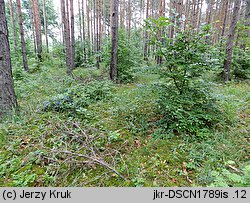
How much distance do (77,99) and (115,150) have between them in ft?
7.75

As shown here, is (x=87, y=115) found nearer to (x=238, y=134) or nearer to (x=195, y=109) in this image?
(x=195, y=109)

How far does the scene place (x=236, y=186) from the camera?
1.85 metres

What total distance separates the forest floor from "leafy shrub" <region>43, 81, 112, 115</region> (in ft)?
0.61

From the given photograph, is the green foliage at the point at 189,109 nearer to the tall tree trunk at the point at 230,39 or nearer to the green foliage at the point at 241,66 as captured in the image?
the tall tree trunk at the point at 230,39

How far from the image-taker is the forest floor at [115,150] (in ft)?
6.86

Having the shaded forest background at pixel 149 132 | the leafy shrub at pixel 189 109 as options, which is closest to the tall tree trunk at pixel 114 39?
the shaded forest background at pixel 149 132

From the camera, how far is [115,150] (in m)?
2.59

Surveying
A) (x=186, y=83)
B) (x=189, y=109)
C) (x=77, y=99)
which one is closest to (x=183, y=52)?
(x=186, y=83)

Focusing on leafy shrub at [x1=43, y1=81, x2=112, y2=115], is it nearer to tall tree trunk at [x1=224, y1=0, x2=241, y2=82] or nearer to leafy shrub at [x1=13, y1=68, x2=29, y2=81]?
leafy shrub at [x1=13, y1=68, x2=29, y2=81]

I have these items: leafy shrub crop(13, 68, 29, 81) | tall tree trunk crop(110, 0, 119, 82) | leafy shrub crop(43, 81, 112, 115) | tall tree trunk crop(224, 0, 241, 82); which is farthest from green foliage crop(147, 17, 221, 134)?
leafy shrub crop(13, 68, 29, 81)

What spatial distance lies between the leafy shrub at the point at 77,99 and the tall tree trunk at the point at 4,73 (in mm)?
759

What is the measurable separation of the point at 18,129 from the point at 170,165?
9.42 feet

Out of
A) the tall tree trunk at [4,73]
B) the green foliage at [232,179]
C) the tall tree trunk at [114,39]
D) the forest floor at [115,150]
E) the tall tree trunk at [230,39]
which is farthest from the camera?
the tall tree trunk at [114,39]

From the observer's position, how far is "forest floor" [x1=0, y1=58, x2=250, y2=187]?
2.09 meters
